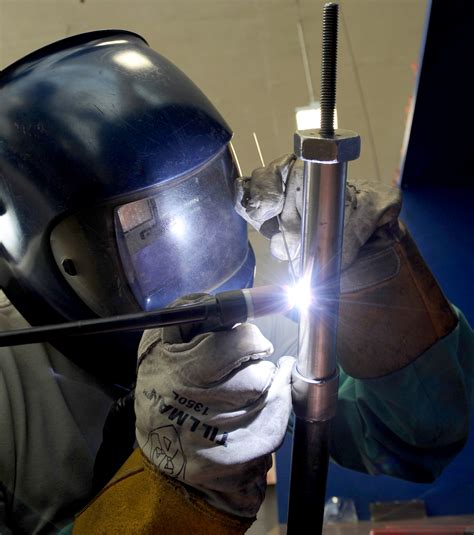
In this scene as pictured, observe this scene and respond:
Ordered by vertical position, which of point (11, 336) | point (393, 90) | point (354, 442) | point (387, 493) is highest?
point (11, 336)

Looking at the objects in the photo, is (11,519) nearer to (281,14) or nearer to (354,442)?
(354,442)

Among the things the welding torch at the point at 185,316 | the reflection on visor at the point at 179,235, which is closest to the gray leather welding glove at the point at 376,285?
the reflection on visor at the point at 179,235

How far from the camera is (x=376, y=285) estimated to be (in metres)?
0.92

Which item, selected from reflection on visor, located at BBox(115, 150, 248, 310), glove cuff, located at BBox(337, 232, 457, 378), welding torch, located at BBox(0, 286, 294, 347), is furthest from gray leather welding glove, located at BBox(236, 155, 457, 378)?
welding torch, located at BBox(0, 286, 294, 347)

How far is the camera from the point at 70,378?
106 cm

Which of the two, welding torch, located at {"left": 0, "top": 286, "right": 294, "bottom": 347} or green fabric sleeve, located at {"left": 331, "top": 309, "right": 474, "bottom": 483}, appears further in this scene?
green fabric sleeve, located at {"left": 331, "top": 309, "right": 474, "bottom": 483}

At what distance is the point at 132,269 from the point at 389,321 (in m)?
0.41

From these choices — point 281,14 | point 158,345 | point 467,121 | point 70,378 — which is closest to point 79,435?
point 70,378

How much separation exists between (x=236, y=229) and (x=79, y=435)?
438mm

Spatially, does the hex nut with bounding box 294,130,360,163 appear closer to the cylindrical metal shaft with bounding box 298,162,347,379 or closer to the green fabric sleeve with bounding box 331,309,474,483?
the cylindrical metal shaft with bounding box 298,162,347,379

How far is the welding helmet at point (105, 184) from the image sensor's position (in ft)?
3.11

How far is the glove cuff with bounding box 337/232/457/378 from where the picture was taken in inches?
36.4

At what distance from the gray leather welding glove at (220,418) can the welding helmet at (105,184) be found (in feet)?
0.79

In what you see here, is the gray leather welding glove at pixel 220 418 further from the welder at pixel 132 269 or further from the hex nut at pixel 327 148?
the hex nut at pixel 327 148
